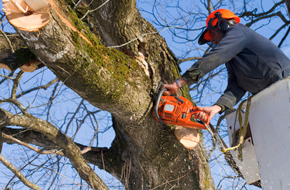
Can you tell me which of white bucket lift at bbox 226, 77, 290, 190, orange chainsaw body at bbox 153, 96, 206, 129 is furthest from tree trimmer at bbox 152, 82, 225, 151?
white bucket lift at bbox 226, 77, 290, 190

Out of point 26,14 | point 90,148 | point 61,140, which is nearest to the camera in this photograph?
point 26,14

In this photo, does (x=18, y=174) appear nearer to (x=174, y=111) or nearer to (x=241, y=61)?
(x=174, y=111)

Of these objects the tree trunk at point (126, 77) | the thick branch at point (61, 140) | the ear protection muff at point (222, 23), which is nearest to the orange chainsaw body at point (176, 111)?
the tree trunk at point (126, 77)

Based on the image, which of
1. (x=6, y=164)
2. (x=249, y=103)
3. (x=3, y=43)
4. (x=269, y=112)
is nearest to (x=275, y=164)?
(x=269, y=112)

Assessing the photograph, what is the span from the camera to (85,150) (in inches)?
122

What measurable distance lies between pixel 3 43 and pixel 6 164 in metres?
1.20

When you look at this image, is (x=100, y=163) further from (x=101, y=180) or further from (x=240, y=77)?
(x=240, y=77)

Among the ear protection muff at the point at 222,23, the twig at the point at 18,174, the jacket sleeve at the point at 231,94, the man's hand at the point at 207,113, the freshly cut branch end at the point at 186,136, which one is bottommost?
the twig at the point at 18,174

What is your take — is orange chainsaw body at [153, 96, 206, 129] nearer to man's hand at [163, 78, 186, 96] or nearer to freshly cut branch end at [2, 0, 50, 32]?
man's hand at [163, 78, 186, 96]

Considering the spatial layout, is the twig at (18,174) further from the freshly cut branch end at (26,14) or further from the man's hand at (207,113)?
the man's hand at (207,113)

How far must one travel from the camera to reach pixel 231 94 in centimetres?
246

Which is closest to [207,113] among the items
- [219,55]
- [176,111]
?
[176,111]

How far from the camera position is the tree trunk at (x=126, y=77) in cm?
156

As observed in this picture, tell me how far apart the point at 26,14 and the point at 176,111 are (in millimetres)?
1443
